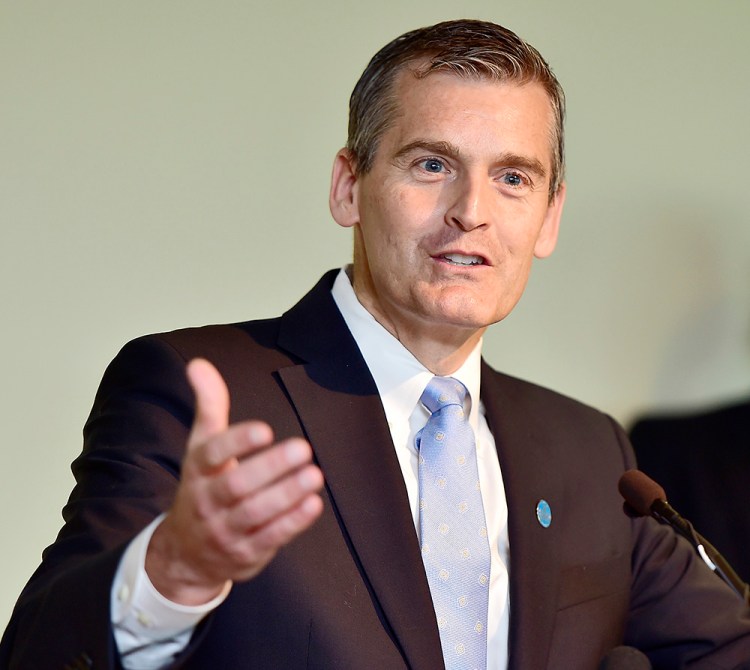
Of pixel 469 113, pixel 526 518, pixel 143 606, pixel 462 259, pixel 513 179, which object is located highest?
pixel 469 113

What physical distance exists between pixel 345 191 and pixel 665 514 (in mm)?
940

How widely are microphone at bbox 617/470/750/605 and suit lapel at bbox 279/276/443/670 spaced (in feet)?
1.12

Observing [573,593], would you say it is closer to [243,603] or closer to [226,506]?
[243,603]

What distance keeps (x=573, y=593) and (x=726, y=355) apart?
1.77 metres

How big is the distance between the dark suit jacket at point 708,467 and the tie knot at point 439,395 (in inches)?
54.5

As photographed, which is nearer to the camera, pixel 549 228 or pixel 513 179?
pixel 513 179

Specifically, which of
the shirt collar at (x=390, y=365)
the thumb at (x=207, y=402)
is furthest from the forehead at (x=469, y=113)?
the thumb at (x=207, y=402)

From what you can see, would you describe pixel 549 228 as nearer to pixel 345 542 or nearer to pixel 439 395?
pixel 439 395

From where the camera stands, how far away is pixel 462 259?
200 centimetres

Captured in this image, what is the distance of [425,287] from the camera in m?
2.00

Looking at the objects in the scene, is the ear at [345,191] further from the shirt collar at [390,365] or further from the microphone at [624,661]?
the microphone at [624,661]

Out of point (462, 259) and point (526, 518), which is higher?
point (462, 259)

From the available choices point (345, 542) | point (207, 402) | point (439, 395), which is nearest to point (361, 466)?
point (345, 542)

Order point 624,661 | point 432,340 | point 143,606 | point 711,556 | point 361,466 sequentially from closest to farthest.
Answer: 1. point 143,606
2. point 711,556
3. point 624,661
4. point 361,466
5. point 432,340
